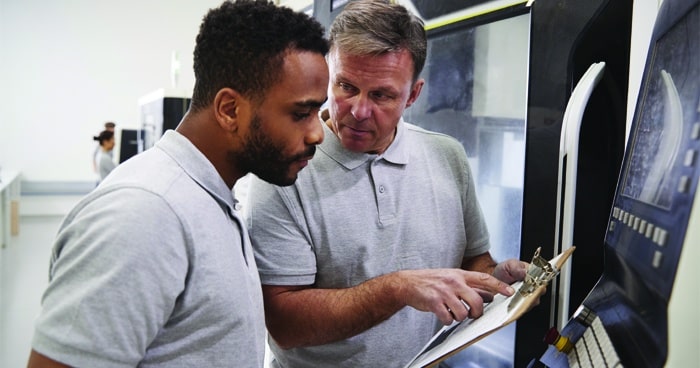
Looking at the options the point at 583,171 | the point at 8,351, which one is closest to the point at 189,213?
the point at 583,171

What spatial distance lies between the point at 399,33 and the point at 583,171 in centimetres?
57

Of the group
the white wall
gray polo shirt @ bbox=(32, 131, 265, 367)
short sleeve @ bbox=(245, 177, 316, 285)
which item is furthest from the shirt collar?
the white wall

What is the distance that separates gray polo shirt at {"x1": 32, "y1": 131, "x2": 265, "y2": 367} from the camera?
739 millimetres

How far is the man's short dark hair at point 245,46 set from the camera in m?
0.93

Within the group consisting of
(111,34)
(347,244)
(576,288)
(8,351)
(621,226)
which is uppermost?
(111,34)

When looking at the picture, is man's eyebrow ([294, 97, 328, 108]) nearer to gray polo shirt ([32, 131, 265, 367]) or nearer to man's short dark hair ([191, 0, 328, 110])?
man's short dark hair ([191, 0, 328, 110])

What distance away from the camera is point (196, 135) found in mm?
955

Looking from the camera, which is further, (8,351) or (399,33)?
(8,351)

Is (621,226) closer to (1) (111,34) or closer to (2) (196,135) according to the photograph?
(2) (196,135)

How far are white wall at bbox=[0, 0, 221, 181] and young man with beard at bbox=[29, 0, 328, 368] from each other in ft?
21.2

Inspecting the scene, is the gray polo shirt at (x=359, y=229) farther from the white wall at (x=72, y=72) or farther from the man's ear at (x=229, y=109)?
the white wall at (x=72, y=72)

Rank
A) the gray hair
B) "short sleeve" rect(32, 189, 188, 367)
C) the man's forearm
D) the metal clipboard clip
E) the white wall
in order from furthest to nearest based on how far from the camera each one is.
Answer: the white wall, the gray hair, the man's forearm, the metal clipboard clip, "short sleeve" rect(32, 189, 188, 367)

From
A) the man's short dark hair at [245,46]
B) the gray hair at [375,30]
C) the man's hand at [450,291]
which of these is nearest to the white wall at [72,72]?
the gray hair at [375,30]

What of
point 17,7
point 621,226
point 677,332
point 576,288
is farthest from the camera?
point 17,7
